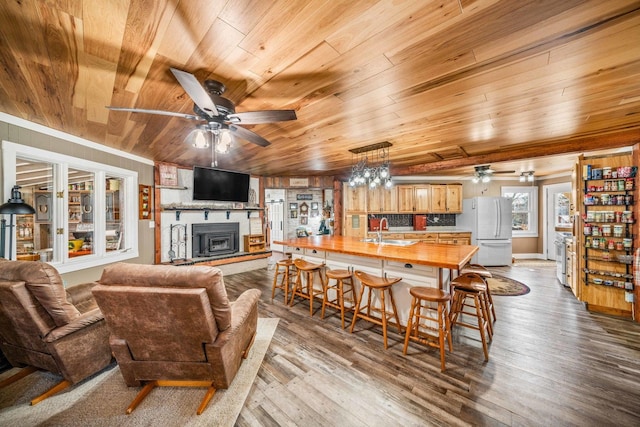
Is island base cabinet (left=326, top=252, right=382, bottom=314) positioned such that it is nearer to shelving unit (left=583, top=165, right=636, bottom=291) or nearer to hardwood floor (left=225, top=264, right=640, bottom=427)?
hardwood floor (left=225, top=264, right=640, bottom=427)

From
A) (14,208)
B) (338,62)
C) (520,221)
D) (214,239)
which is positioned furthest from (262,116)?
(520,221)

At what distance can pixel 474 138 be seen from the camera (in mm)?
3227

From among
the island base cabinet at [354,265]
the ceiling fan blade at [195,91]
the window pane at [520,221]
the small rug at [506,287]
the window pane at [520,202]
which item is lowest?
the small rug at [506,287]

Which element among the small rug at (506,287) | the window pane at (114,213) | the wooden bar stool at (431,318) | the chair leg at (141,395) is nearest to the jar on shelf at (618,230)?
the small rug at (506,287)

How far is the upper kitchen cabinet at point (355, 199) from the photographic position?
6273mm

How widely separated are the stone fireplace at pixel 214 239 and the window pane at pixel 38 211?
2.21 metres

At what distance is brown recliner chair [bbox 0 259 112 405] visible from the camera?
1.68m

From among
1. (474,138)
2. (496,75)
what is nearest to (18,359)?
(496,75)

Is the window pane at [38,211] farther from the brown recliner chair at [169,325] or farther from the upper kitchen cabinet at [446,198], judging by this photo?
the upper kitchen cabinet at [446,198]

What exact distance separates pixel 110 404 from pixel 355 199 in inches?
216

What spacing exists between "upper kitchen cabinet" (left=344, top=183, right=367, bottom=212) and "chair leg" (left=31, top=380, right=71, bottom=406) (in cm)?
541

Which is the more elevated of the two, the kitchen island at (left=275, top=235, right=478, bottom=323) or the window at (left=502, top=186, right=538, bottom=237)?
the window at (left=502, top=186, right=538, bottom=237)

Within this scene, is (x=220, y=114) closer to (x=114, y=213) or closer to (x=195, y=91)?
(x=195, y=91)

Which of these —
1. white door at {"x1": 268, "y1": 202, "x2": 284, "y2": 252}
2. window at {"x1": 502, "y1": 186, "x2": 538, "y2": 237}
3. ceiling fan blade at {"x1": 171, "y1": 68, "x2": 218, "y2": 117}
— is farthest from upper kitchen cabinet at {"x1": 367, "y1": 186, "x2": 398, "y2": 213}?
ceiling fan blade at {"x1": 171, "y1": 68, "x2": 218, "y2": 117}
